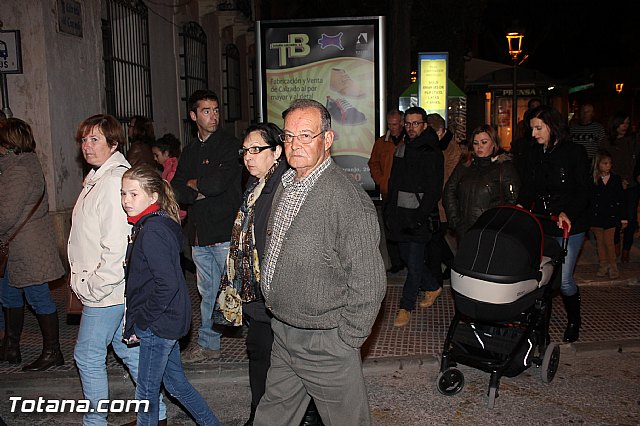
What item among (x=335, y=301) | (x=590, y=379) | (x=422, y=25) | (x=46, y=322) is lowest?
(x=590, y=379)

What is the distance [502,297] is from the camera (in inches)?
188

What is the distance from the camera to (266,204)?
158 inches

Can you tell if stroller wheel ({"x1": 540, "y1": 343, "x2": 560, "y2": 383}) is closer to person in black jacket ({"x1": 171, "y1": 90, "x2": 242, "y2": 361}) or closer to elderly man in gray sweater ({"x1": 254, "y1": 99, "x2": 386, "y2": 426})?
elderly man in gray sweater ({"x1": 254, "y1": 99, "x2": 386, "y2": 426})

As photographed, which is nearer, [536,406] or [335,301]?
[335,301]

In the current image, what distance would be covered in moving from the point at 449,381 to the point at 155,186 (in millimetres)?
2707

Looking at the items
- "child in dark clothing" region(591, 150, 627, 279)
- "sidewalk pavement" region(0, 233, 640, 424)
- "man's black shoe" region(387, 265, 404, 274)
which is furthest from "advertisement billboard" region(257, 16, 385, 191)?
"child in dark clothing" region(591, 150, 627, 279)

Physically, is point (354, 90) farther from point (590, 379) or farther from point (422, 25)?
point (422, 25)

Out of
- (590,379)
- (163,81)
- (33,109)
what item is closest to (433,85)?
(163,81)

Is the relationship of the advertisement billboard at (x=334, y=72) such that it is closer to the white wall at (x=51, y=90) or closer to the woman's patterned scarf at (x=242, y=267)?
the white wall at (x=51, y=90)

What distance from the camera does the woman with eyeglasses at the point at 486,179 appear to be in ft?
19.8

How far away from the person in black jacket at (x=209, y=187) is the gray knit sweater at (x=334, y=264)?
7.67ft

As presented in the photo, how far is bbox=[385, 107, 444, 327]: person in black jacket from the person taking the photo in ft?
21.4

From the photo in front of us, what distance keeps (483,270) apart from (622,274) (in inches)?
192

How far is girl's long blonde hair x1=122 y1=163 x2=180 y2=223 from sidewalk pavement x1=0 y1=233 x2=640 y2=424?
6.95ft
